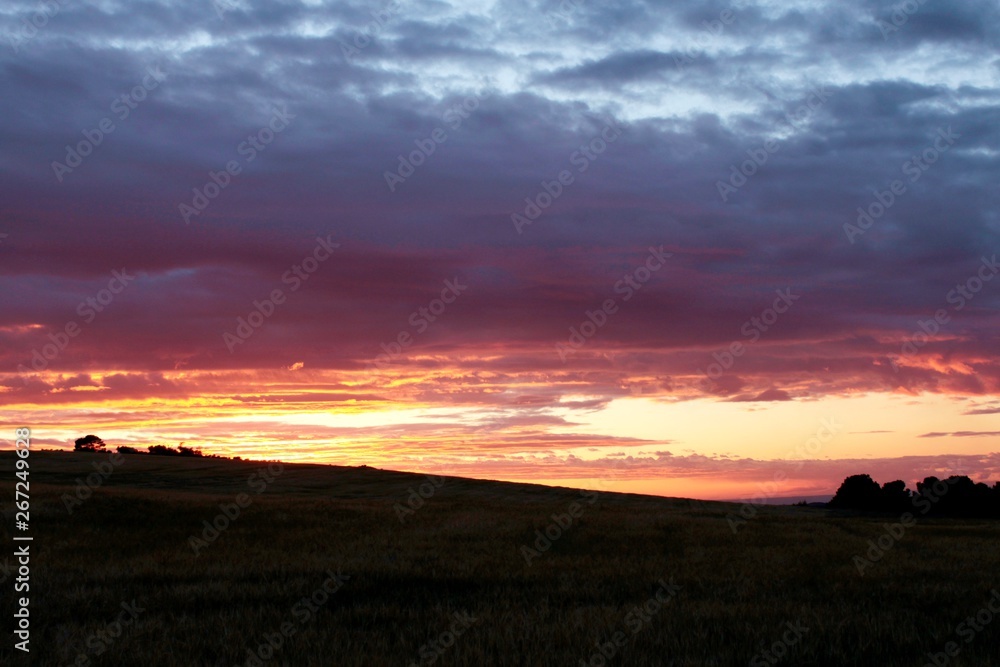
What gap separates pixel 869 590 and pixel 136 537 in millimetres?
17700

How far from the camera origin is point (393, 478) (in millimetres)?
54031

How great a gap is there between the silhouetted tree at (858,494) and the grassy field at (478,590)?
2959cm

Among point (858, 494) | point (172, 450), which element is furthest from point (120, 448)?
point (858, 494)

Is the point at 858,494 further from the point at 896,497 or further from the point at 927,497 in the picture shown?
the point at 927,497

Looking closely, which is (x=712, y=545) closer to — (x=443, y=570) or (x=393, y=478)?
(x=443, y=570)

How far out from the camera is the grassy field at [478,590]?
32.1ft

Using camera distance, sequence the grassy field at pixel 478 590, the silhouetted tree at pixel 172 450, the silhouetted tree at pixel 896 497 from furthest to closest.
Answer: the silhouetted tree at pixel 172 450 < the silhouetted tree at pixel 896 497 < the grassy field at pixel 478 590

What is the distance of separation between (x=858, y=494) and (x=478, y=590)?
49250 mm

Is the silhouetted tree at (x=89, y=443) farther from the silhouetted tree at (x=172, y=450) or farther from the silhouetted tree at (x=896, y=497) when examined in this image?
the silhouetted tree at (x=896, y=497)

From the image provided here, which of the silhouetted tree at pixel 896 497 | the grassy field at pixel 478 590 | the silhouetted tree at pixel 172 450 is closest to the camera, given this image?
the grassy field at pixel 478 590

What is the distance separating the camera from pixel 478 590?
13.9m

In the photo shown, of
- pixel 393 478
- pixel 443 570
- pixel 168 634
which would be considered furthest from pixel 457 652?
pixel 393 478

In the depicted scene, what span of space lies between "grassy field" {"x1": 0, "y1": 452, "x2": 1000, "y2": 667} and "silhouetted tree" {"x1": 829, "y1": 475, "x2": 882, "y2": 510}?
2959 centimetres

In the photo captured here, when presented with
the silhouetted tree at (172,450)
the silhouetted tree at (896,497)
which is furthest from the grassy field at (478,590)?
the silhouetted tree at (172,450)
